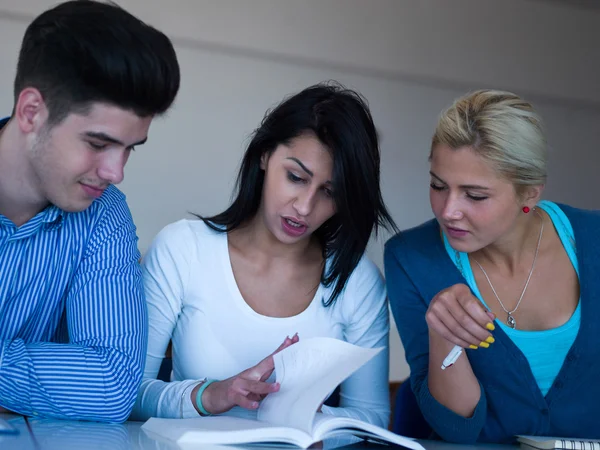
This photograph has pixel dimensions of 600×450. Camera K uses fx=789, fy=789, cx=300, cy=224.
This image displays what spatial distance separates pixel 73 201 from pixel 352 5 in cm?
270

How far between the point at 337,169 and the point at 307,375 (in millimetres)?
541

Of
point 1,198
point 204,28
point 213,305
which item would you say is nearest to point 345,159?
point 213,305

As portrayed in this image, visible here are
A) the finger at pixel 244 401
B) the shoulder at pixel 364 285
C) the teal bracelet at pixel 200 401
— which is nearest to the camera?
the finger at pixel 244 401

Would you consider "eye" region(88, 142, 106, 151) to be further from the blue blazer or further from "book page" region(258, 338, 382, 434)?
the blue blazer

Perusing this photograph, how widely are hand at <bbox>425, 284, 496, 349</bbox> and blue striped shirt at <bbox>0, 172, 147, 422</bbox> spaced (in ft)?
1.90

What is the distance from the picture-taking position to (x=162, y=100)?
1.50 m

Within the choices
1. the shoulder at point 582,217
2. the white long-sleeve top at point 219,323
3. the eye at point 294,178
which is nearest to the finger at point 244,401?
the white long-sleeve top at point 219,323

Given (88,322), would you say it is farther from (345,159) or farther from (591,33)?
(591,33)

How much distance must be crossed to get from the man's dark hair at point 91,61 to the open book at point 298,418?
0.55 m

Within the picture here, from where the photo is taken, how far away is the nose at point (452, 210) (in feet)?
5.86

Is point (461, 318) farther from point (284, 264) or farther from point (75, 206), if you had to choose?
point (75, 206)

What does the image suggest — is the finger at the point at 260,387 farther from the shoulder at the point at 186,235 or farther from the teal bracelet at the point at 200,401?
the shoulder at the point at 186,235

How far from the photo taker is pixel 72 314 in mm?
1536

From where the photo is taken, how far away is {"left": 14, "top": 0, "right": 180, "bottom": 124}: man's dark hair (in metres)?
1.42
